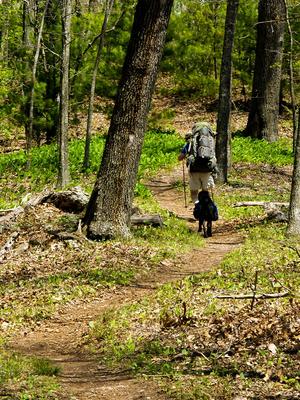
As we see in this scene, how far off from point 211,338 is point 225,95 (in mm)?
11189

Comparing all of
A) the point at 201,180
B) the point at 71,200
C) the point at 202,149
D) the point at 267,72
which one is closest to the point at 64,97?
the point at 71,200

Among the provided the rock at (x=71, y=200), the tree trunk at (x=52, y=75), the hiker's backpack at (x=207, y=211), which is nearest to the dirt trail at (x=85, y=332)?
the hiker's backpack at (x=207, y=211)

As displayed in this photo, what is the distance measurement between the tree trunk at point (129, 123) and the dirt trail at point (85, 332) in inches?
55.4

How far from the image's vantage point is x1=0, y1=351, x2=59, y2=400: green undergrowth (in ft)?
16.4

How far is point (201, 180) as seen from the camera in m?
12.4

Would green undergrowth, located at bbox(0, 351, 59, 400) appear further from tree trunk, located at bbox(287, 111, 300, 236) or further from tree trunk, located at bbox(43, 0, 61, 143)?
tree trunk, located at bbox(43, 0, 61, 143)

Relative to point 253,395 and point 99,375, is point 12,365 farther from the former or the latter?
point 253,395

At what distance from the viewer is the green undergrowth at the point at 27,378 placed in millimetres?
4992

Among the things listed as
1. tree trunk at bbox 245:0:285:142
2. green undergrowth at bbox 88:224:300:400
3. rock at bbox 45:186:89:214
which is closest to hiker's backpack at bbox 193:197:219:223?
rock at bbox 45:186:89:214

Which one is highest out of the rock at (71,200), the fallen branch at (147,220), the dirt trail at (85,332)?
the rock at (71,200)

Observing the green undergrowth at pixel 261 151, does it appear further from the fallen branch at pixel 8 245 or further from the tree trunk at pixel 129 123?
the fallen branch at pixel 8 245

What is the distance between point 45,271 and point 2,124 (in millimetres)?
16019

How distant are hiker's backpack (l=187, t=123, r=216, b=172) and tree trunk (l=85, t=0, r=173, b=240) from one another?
1.96m

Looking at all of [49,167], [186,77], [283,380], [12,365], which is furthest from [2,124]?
[283,380]
